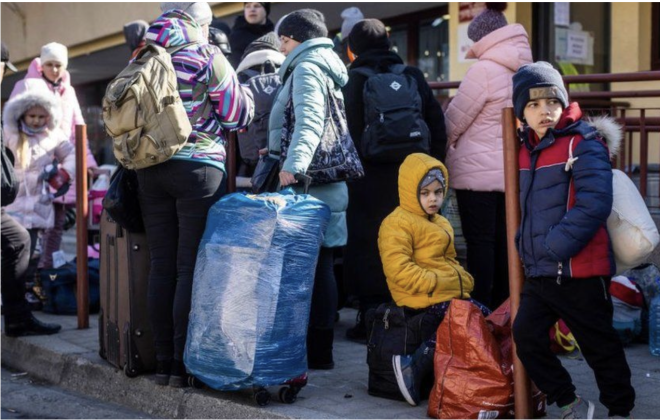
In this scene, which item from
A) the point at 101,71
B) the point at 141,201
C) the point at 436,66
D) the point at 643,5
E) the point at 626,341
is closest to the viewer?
the point at 141,201

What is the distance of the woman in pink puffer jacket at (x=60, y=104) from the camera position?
831 centimetres

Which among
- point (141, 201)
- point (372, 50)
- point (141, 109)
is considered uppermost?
point (372, 50)

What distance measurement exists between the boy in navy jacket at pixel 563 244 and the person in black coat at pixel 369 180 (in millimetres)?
1763

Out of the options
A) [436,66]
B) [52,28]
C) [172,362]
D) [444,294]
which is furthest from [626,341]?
[52,28]

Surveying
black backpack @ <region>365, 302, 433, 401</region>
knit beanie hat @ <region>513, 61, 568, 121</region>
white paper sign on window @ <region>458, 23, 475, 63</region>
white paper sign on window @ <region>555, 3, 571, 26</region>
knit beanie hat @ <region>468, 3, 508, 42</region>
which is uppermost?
white paper sign on window @ <region>555, 3, 571, 26</region>

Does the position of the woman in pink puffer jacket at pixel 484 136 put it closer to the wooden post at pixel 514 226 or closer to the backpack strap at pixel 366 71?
the backpack strap at pixel 366 71

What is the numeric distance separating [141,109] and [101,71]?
51.6ft

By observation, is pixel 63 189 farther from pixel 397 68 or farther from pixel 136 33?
pixel 397 68

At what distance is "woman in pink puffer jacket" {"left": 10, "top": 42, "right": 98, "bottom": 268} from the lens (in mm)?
8312

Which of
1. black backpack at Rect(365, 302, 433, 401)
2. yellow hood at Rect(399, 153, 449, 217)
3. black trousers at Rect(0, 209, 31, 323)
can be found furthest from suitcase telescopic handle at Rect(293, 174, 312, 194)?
black trousers at Rect(0, 209, 31, 323)

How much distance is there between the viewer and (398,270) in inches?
200

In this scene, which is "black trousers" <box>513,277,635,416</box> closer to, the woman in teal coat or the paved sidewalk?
the paved sidewalk

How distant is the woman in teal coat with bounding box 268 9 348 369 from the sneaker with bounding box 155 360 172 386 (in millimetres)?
794

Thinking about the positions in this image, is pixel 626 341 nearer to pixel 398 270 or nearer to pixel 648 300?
pixel 648 300
